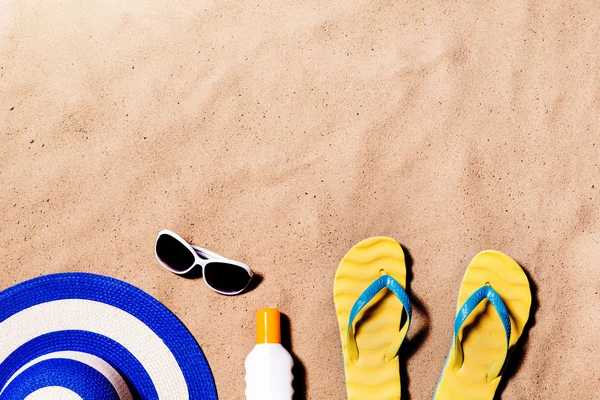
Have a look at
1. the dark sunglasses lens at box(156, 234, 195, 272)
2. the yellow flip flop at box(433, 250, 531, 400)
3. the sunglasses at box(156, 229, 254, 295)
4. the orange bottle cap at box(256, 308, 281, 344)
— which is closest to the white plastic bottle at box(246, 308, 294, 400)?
the orange bottle cap at box(256, 308, 281, 344)

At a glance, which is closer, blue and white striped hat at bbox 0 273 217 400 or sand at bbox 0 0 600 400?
blue and white striped hat at bbox 0 273 217 400

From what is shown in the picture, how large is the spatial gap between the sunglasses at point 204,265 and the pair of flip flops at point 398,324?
0.87ft

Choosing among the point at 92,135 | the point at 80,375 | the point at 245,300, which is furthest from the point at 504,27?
the point at 80,375

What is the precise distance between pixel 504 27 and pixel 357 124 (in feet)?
1.69

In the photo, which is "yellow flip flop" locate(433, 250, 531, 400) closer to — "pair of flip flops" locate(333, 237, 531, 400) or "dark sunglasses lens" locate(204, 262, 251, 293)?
"pair of flip flops" locate(333, 237, 531, 400)

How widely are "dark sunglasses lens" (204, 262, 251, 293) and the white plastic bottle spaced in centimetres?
10

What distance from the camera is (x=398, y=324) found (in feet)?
4.86

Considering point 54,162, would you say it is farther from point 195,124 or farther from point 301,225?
point 301,225

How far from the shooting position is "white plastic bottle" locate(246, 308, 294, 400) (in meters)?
1.37

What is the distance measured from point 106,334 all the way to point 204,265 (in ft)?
1.00

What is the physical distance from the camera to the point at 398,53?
1553 millimetres

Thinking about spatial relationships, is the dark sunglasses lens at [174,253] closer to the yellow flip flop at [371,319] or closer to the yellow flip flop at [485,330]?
the yellow flip flop at [371,319]

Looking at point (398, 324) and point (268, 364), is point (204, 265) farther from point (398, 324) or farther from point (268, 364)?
point (398, 324)

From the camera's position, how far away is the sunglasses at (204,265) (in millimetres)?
1426
